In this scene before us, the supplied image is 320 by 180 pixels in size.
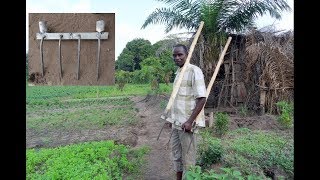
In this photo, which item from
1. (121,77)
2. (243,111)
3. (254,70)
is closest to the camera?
(243,111)

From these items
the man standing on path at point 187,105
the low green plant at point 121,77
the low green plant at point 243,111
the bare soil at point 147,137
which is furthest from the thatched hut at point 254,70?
the low green plant at point 121,77

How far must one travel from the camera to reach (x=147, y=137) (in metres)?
9.22

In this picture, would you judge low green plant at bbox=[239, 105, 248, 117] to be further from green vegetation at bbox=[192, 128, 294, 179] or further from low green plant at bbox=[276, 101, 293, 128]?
green vegetation at bbox=[192, 128, 294, 179]

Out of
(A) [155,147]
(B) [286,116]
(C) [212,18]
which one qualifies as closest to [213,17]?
(C) [212,18]

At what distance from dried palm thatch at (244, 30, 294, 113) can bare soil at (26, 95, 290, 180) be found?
1111 millimetres

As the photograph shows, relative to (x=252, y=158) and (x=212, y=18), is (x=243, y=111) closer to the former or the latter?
(x=212, y=18)

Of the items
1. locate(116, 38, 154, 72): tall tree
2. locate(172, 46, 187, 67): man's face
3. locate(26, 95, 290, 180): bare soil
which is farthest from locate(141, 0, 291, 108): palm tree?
locate(116, 38, 154, 72): tall tree

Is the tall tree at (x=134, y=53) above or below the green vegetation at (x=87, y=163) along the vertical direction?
above

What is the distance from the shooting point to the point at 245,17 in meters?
12.4

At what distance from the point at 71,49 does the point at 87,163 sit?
227 centimetres

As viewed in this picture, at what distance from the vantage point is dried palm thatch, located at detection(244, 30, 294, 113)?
11766mm

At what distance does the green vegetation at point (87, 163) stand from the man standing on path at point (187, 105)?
1.25m

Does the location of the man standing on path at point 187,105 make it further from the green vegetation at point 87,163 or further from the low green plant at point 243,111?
the low green plant at point 243,111

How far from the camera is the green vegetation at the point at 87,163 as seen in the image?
5.02 metres
